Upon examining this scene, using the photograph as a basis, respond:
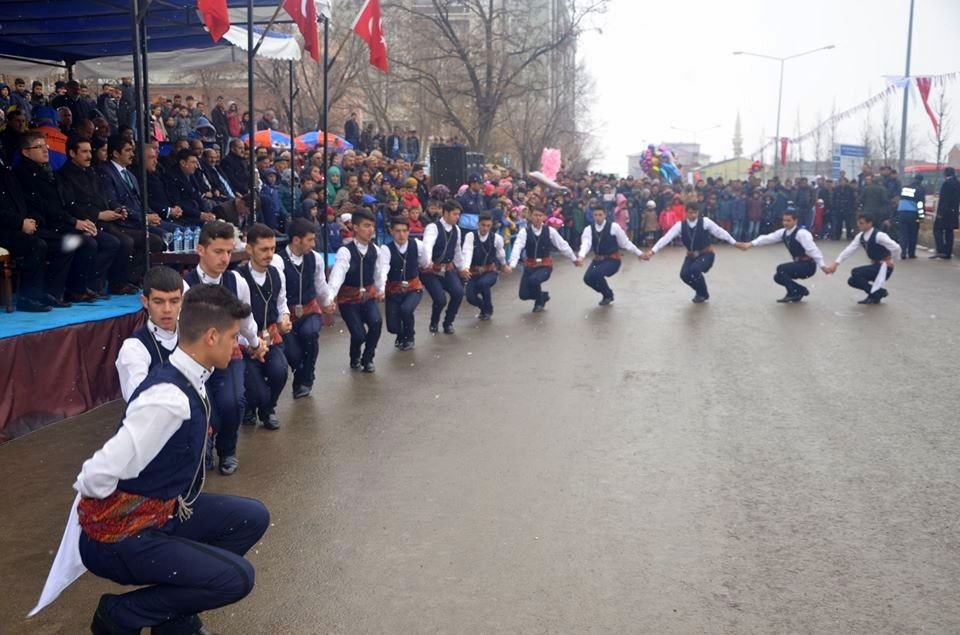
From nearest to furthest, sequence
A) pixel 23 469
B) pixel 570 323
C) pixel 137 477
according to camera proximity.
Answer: pixel 137 477 → pixel 23 469 → pixel 570 323

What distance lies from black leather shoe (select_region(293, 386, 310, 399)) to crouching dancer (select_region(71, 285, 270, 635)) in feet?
15.4

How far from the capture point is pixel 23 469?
630 centimetres

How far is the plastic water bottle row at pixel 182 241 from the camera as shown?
31.4 feet

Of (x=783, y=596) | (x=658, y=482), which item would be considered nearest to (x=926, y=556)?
(x=783, y=596)

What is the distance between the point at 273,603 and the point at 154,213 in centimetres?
715

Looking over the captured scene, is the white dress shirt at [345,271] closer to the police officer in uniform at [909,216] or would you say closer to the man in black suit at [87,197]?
the man in black suit at [87,197]

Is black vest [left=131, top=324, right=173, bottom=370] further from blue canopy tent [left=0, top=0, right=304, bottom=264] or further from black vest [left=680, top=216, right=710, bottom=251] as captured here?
black vest [left=680, top=216, right=710, bottom=251]

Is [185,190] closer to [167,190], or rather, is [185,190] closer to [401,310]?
[167,190]

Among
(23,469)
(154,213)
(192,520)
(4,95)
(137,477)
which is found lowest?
(23,469)

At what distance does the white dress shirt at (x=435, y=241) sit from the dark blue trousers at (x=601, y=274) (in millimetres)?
2645

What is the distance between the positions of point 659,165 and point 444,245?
80.9 feet

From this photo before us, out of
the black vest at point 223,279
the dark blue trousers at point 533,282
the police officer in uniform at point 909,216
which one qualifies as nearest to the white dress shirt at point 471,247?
the dark blue trousers at point 533,282

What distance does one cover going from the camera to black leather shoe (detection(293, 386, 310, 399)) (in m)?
8.28

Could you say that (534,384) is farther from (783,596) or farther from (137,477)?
(137,477)
